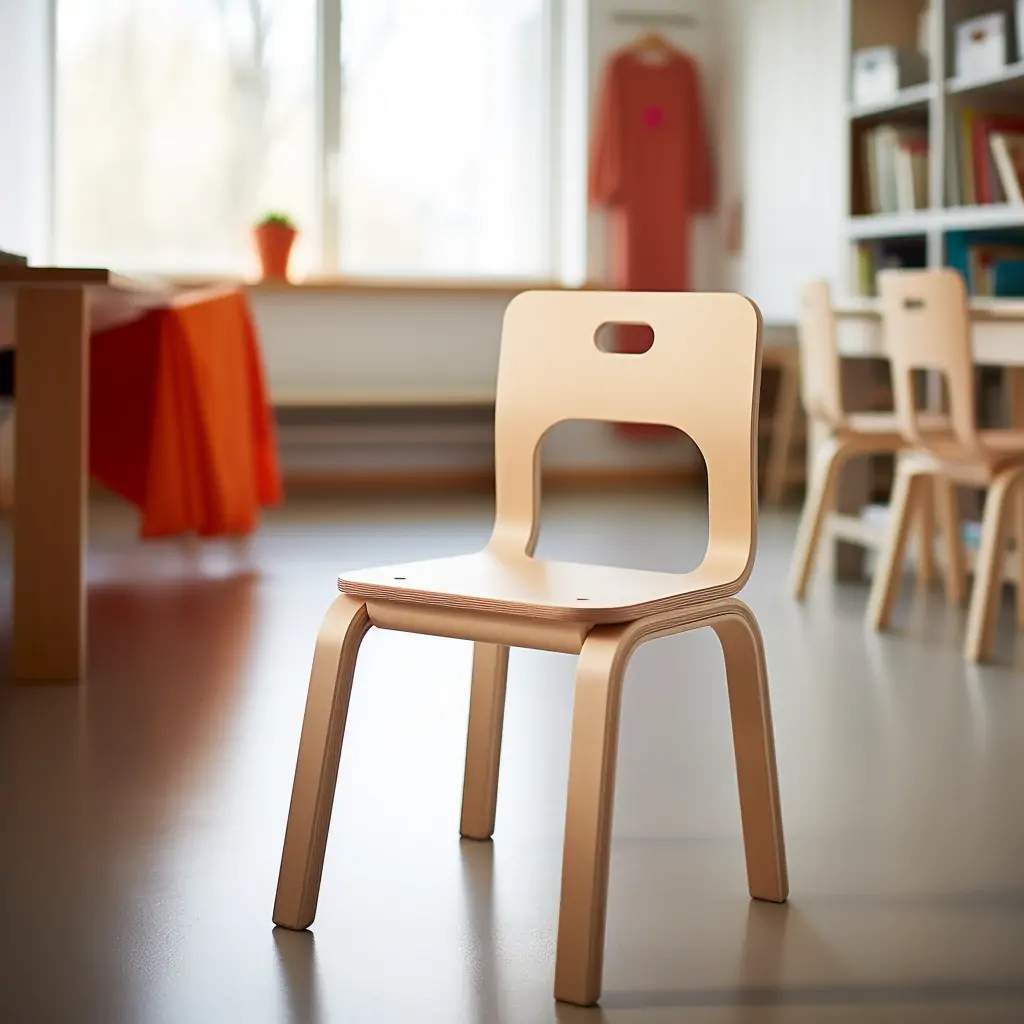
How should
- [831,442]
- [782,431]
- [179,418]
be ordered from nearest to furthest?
[831,442] → [179,418] → [782,431]

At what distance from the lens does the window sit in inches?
237

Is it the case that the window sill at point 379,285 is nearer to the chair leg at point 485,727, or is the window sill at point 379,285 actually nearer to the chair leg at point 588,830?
the chair leg at point 485,727

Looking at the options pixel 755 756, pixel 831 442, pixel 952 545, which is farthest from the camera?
pixel 831 442

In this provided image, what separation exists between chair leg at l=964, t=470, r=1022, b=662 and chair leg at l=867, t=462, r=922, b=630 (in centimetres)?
26

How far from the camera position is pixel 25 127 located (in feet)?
18.9

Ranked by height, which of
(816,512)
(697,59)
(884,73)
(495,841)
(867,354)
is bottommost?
(495,841)

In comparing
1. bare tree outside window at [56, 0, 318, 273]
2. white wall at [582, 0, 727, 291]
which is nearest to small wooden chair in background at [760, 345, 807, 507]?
white wall at [582, 0, 727, 291]

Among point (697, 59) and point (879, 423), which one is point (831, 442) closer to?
point (879, 423)

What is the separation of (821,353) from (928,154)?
884 millimetres

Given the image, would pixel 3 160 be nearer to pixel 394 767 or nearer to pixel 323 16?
pixel 323 16

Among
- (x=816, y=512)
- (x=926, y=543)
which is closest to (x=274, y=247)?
(x=816, y=512)

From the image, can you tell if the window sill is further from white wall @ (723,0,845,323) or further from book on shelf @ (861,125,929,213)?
book on shelf @ (861,125,929,213)

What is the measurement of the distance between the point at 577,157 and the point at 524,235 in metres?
0.39

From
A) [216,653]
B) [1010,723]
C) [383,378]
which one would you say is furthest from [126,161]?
[1010,723]
